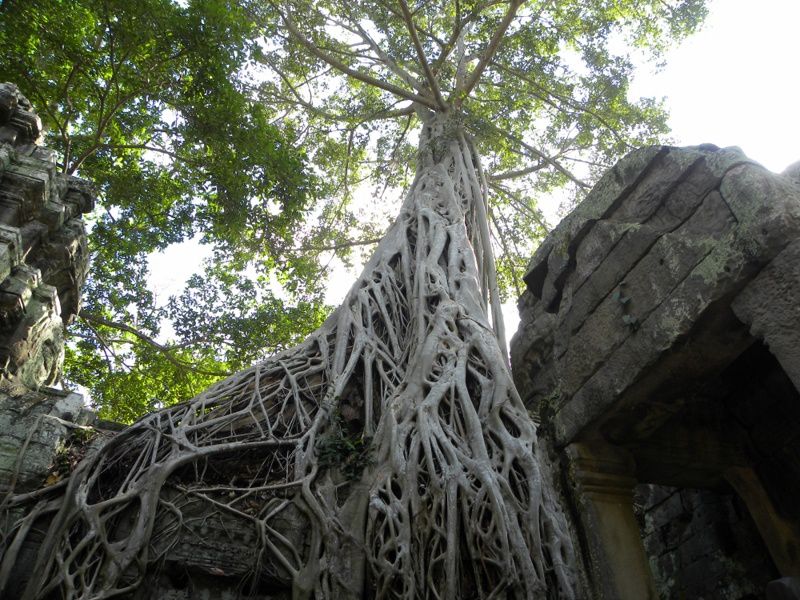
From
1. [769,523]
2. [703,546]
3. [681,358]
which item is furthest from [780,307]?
[703,546]

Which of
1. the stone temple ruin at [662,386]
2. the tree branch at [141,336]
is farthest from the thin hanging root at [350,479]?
the tree branch at [141,336]

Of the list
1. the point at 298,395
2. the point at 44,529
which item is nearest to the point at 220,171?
the point at 298,395

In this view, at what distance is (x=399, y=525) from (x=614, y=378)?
4.30ft

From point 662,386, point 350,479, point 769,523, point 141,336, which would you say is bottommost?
point 769,523

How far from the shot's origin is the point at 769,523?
7.63 feet

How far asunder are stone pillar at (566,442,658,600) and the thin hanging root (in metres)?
0.58

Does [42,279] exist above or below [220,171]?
below

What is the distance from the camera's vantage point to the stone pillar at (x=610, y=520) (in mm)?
1872

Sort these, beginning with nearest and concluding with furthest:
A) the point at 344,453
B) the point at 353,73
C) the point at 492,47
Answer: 1. the point at 344,453
2. the point at 492,47
3. the point at 353,73

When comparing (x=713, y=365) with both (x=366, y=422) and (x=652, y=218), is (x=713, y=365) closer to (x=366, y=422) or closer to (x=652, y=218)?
(x=652, y=218)

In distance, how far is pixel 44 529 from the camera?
9.57ft

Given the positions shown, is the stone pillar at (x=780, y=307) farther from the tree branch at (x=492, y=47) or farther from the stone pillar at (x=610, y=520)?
the tree branch at (x=492, y=47)

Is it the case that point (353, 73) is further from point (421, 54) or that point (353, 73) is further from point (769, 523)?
point (769, 523)

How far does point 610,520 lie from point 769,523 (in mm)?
819
